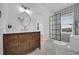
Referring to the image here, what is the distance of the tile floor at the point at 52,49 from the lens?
2314 mm

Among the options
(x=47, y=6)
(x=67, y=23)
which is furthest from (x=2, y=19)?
(x=67, y=23)

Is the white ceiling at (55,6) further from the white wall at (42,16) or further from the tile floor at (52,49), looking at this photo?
the tile floor at (52,49)

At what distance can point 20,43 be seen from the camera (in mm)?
2334

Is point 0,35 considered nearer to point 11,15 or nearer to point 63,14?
point 11,15

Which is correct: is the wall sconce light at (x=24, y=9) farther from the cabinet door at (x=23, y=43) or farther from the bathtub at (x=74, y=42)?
the bathtub at (x=74, y=42)

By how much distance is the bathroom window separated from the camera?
2.31m

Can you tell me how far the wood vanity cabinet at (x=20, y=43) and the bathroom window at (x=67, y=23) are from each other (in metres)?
0.54

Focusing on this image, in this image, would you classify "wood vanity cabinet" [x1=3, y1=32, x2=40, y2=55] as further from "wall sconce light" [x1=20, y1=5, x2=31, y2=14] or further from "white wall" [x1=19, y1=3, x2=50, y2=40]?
"wall sconce light" [x1=20, y1=5, x2=31, y2=14]

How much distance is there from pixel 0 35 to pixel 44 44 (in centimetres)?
90

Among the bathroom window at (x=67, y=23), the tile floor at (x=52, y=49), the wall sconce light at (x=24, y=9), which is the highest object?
the wall sconce light at (x=24, y=9)

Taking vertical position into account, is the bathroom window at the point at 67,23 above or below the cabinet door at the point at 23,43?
above

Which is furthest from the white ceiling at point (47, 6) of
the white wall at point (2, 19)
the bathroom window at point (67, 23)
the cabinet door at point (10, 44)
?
the cabinet door at point (10, 44)

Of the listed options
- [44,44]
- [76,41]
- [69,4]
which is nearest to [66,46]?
[76,41]

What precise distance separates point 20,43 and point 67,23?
3.38ft
